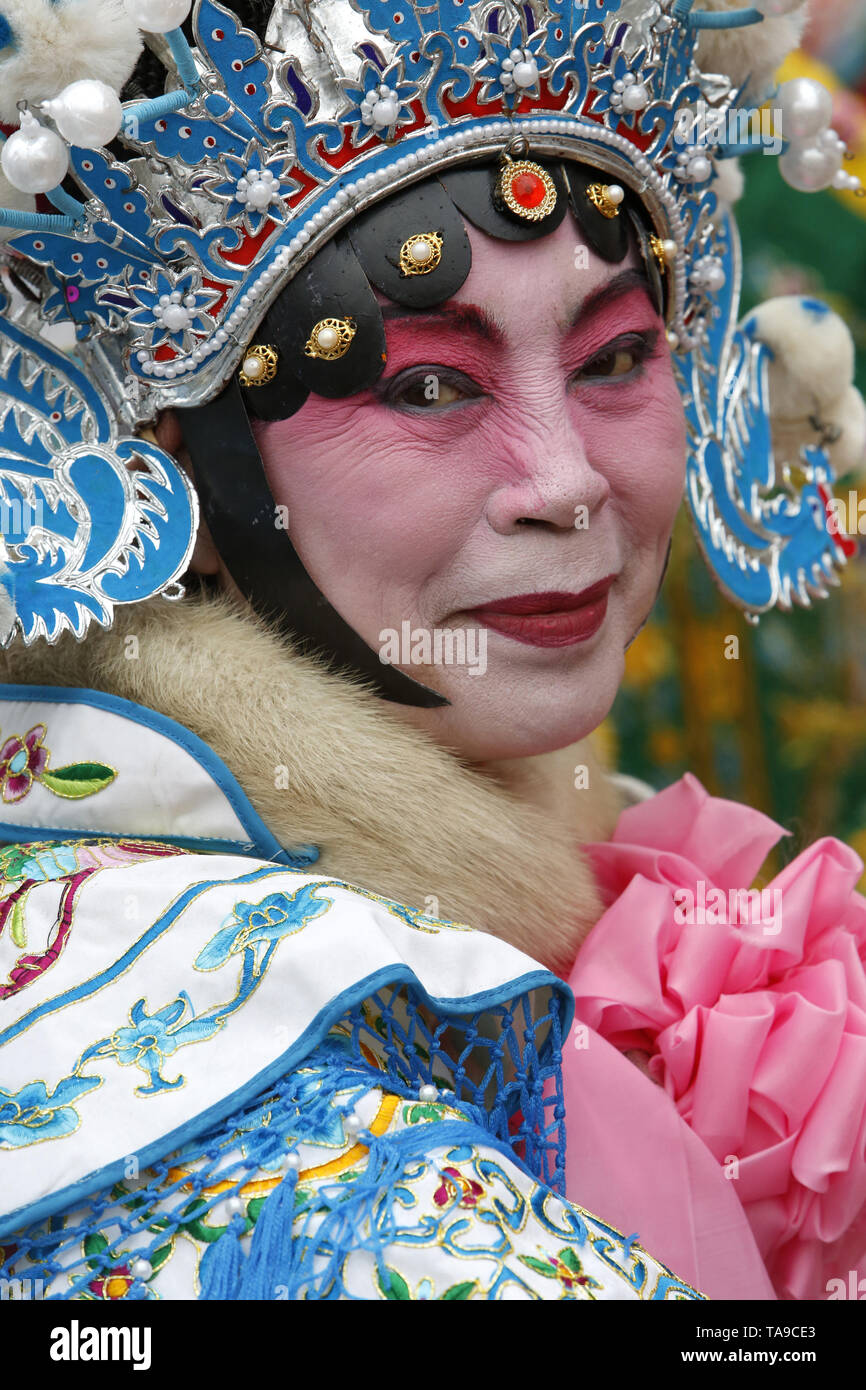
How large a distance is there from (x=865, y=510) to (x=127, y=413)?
284 cm

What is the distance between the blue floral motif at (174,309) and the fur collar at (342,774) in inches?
12.5

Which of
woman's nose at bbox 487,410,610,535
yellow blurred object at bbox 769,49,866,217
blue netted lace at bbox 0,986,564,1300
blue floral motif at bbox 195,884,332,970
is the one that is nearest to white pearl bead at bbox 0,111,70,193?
woman's nose at bbox 487,410,610,535

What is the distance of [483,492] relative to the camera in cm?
167

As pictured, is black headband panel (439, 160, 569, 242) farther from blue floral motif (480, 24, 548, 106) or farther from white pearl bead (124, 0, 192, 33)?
white pearl bead (124, 0, 192, 33)

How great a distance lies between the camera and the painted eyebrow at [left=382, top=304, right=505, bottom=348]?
1649 mm

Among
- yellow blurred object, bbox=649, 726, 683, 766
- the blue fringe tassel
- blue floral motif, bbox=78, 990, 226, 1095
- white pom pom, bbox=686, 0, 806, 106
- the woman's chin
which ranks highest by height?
white pom pom, bbox=686, 0, 806, 106

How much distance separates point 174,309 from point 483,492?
0.43 m

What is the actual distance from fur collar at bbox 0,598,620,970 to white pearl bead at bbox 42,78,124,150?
1.74 feet

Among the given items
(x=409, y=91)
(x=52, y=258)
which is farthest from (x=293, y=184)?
(x=52, y=258)

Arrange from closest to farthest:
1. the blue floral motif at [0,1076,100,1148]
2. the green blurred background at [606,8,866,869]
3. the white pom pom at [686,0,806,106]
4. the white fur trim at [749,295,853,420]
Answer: the blue floral motif at [0,1076,100,1148]
the white pom pom at [686,0,806,106]
the white fur trim at [749,295,853,420]
the green blurred background at [606,8,866,869]

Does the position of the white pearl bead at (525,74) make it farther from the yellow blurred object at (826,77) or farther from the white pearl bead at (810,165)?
the yellow blurred object at (826,77)

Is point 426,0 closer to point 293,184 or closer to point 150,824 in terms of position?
point 293,184

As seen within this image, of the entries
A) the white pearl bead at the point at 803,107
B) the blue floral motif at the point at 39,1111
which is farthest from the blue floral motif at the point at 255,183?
the blue floral motif at the point at 39,1111

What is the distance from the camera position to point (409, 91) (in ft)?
5.39
